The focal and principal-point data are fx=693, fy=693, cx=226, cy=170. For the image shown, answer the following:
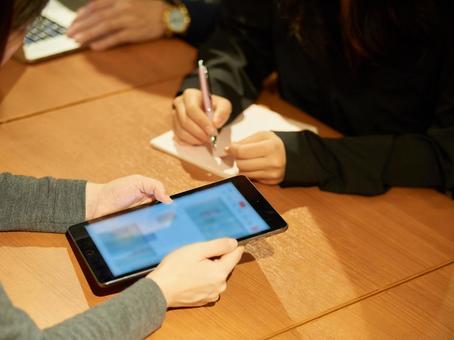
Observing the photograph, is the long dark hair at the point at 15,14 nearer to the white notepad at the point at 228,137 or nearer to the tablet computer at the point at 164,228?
the tablet computer at the point at 164,228

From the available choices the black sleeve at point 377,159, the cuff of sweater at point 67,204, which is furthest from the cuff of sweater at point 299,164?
the cuff of sweater at point 67,204

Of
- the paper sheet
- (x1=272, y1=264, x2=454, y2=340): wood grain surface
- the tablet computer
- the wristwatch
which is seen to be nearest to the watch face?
the wristwatch

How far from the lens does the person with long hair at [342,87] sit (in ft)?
3.95

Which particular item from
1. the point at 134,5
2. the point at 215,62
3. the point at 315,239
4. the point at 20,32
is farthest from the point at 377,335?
the point at 134,5

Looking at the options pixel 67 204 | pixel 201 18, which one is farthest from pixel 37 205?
pixel 201 18

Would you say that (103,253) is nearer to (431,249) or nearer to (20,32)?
(20,32)

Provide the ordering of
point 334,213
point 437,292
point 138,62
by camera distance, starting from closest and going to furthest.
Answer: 1. point 437,292
2. point 334,213
3. point 138,62

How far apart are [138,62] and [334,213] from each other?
0.64m

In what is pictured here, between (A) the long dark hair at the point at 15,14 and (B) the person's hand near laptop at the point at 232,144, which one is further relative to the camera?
(B) the person's hand near laptop at the point at 232,144

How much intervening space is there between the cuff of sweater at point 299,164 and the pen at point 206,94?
129mm

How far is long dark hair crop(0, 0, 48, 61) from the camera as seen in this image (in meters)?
0.79

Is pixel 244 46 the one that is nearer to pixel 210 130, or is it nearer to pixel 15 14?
pixel 210 130

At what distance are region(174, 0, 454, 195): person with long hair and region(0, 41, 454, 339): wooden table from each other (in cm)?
4

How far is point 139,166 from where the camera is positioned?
122 cm
